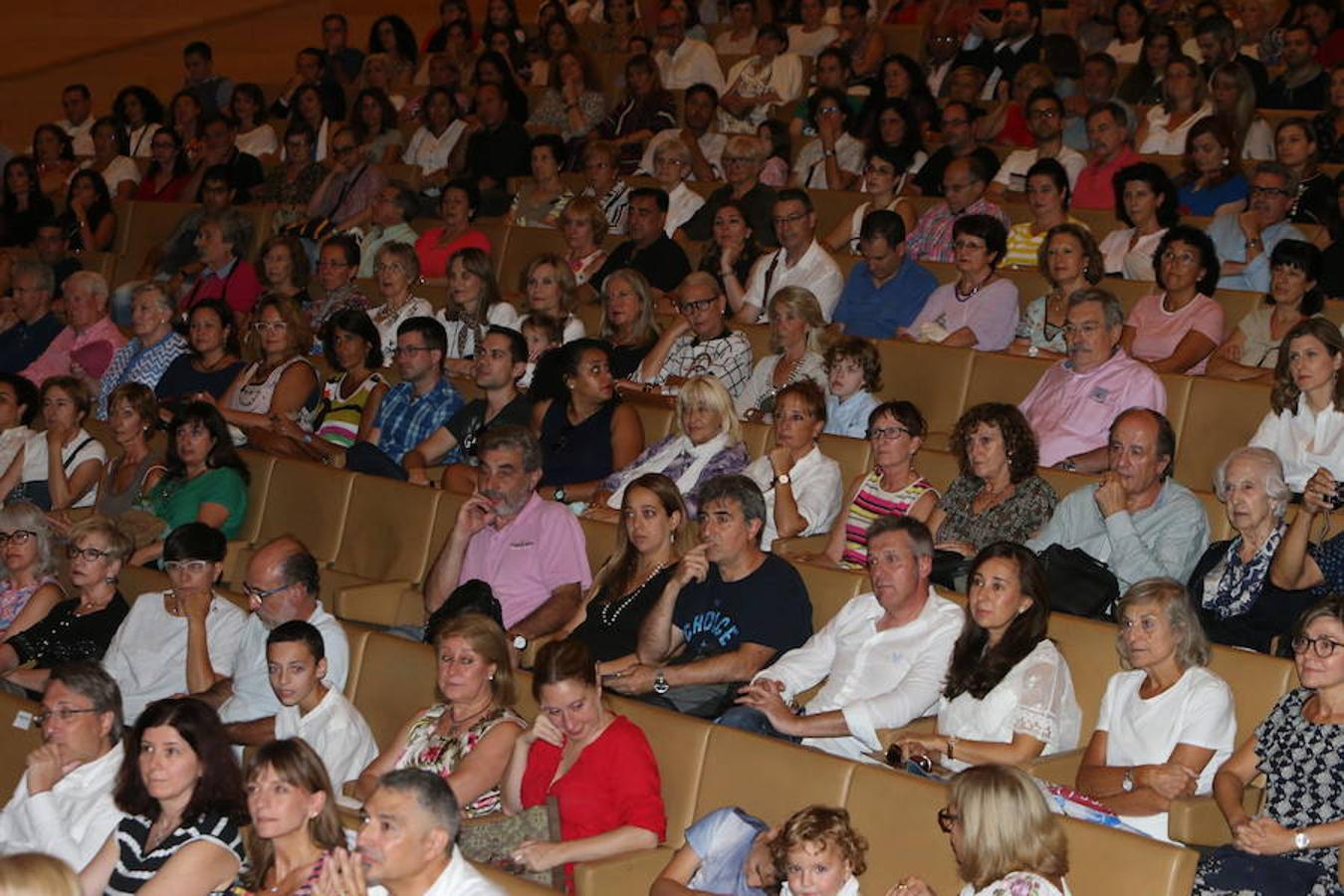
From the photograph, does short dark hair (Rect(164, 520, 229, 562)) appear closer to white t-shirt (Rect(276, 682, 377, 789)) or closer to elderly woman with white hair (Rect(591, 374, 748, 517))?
white t-shirt (Rect(276, 682, 377, 789))

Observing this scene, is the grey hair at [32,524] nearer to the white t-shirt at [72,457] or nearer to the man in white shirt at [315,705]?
the white t-shirt at [72,457]

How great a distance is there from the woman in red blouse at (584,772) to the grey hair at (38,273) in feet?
15.2

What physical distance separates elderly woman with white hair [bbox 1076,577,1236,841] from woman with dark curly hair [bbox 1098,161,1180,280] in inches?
110

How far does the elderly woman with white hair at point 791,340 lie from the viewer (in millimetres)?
5973

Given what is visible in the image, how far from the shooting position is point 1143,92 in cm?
816

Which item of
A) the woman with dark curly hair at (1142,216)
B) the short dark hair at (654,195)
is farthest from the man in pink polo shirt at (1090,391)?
the short dark hair at (654,195)

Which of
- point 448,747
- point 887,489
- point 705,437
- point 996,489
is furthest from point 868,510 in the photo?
point 448,747

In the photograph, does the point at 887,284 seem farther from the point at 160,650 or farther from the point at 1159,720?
the point at 1159,720

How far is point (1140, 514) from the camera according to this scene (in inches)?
182

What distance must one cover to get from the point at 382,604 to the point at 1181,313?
268cm

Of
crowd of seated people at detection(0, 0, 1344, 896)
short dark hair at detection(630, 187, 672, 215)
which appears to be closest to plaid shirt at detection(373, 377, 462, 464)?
crowd of seated people at detection(0, 0, 1344, 896)

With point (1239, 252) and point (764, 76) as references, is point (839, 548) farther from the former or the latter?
point (764, 76)

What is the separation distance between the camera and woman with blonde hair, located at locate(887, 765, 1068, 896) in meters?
3.14

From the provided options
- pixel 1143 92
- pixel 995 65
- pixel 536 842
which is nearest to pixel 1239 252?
pixel 1143 92
